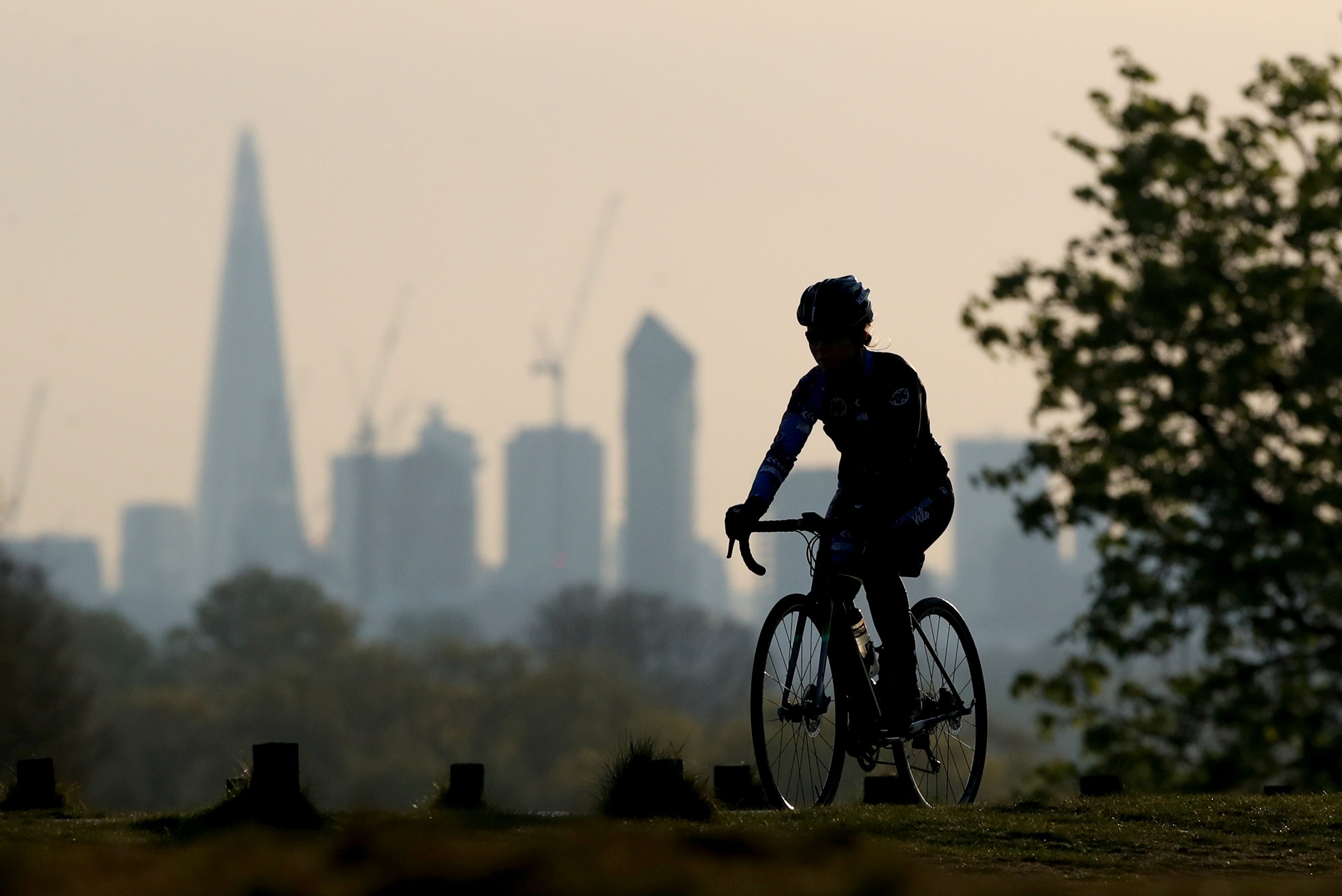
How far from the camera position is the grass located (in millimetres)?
4121

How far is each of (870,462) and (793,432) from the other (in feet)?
Answer: 1.27

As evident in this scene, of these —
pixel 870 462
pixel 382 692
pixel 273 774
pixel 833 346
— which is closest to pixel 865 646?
pixel 870 462

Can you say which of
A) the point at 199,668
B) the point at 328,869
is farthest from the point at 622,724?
the point at 328,869

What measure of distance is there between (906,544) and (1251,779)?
11.6 m

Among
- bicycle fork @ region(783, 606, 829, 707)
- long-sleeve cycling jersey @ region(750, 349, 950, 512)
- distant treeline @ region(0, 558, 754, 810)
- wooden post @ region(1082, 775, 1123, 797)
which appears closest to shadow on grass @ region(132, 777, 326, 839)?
bicycle fork @ region(783, 606, 829, 707)

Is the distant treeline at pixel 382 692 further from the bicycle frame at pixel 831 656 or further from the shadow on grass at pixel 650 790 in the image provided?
the shadow on grass at pixel 650 790

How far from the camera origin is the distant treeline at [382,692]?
81375 millimetres

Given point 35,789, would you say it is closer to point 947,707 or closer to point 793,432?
point 793,432

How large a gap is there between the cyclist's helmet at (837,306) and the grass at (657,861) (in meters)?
2.36

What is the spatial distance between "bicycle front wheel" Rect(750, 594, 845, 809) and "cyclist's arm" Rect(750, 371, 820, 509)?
580 millimetres

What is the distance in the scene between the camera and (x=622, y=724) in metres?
88.1

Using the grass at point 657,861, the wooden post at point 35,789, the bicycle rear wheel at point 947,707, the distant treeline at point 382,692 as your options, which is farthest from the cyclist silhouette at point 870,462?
the distant treeline at point 382,692

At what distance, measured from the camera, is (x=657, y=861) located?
4281 mm

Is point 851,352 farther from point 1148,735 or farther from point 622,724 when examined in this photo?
point 622,724
